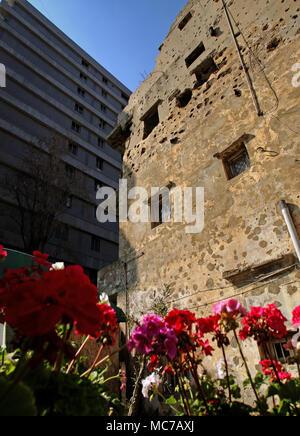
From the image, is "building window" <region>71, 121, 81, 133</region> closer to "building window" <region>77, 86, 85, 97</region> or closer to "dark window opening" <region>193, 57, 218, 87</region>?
"building window" <region>77, 86, 85, 97</region>

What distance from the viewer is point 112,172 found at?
21125mm

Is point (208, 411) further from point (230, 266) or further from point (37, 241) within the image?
point (37, 241)

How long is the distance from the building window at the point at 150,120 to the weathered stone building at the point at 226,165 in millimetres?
434

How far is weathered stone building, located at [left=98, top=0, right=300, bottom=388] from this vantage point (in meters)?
4.01

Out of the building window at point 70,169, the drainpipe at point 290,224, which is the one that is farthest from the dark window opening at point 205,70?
the building window at point 70,169

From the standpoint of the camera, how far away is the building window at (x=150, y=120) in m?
8.76

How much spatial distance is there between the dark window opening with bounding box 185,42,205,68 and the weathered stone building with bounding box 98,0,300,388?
0.03 metres

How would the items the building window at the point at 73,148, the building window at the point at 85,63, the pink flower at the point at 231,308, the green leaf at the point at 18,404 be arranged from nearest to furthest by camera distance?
1. the green leaf at the point at 18,404
2. the pink flower at the point at 231,308
3. the building window at the point at 73,148
4. the building window at the point at 85,63

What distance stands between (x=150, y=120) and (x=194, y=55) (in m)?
2.52

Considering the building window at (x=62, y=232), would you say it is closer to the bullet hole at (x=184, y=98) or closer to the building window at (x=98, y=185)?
the building window at (x=98, y=185)

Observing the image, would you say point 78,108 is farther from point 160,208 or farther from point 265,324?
point 265,324

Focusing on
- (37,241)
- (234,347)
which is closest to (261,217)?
(234,347)

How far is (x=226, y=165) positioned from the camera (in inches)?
210

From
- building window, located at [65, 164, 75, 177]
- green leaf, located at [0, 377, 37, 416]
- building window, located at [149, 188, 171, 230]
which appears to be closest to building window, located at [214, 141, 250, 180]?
building window, located at [149, 188, 171, 230]
